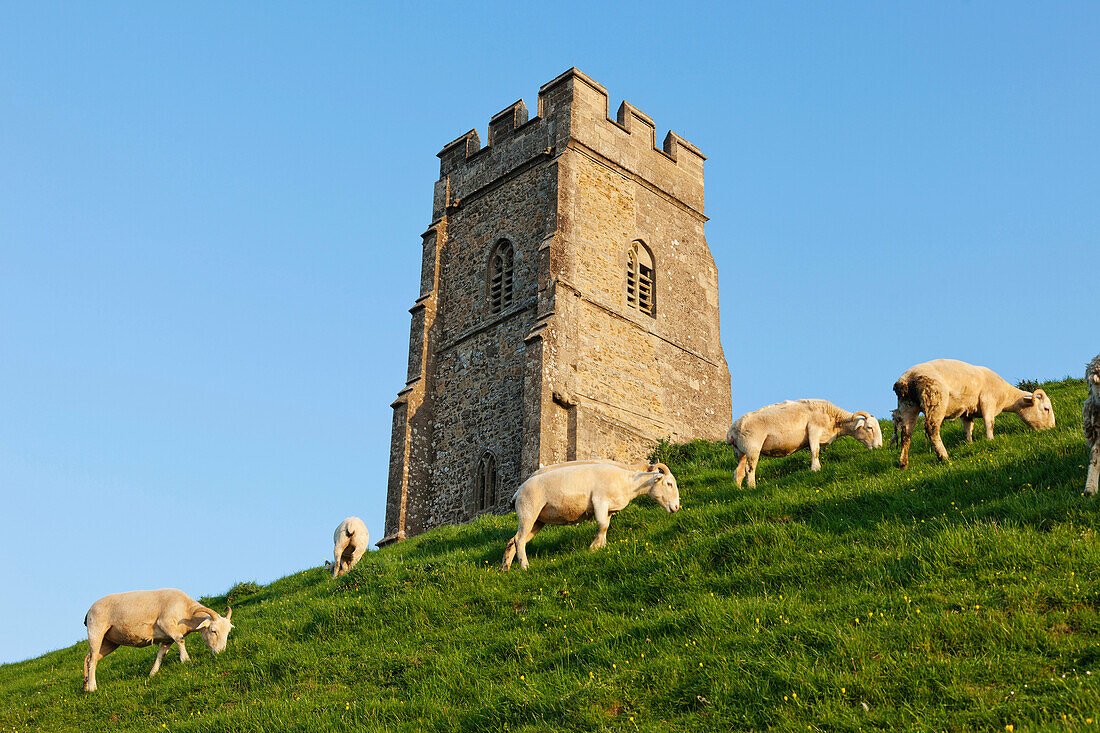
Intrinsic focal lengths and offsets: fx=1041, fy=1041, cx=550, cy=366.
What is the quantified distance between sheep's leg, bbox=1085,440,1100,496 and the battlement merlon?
23.1 metres

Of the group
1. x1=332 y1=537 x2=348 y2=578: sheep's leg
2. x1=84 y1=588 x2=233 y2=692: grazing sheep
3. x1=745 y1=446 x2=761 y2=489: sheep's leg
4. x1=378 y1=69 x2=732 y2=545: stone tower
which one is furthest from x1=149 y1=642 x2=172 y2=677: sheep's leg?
x1=378 y1=69 x2=732 y2=545: stone tower

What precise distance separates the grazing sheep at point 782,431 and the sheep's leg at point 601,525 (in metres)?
2.54

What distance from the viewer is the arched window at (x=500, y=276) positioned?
3291cm

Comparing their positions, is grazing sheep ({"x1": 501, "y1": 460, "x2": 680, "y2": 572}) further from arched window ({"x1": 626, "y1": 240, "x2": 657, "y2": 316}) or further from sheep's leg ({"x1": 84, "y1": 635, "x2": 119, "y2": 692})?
arched window ({"x1": 626, "y1": 240, "x2": 657, "y2": 316})

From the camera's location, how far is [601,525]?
47.4 feet

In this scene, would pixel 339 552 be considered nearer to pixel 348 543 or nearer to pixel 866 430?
pixel 348 543

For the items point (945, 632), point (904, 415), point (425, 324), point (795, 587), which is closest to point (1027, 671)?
point (945, 632)

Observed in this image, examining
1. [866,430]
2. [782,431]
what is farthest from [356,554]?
[866,430]

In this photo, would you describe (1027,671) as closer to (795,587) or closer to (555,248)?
(795,587)

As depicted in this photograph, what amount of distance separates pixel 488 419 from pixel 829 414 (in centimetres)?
1608

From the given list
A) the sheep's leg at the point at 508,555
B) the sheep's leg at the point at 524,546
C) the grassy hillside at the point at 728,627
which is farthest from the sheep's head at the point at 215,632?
the sheep's leg at the point at 524,546

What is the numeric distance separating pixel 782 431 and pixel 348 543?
8.87 meters

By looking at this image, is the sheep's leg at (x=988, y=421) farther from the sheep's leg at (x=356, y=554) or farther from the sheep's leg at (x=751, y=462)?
the sheep's leg at (x=356, y=554)

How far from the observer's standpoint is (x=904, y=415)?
1510 cm
